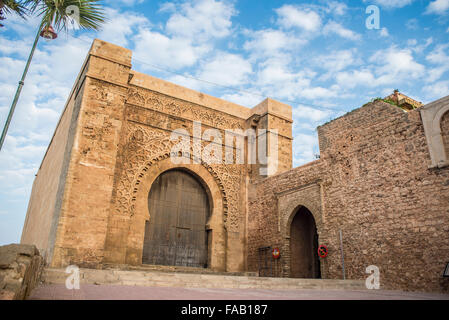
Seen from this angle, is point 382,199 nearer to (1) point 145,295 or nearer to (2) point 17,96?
(1) point 145,295

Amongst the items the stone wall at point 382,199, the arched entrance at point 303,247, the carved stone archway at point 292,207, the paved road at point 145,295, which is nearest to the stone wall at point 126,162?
the carved stone archway at point 292,207

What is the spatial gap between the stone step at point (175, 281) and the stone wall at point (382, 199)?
1.10 m

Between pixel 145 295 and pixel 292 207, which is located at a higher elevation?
pixel 292 207

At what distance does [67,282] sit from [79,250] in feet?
9.27

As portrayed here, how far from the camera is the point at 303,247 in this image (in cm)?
1045

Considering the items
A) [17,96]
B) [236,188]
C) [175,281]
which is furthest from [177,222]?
[17,96]

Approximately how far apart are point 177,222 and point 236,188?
2492 millimetres

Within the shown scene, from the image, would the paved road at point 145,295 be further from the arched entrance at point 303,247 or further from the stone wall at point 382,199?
the arched entrance at point 303,247

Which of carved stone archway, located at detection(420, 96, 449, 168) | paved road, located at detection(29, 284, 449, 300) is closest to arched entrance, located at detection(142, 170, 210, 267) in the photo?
paved road, located at detection(29, 284, 449, 300)

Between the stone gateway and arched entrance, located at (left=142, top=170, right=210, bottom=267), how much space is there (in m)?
0.03

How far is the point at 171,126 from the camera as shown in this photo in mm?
10875

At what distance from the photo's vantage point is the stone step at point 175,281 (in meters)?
5.43

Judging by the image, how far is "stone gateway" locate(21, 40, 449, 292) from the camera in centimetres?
712
